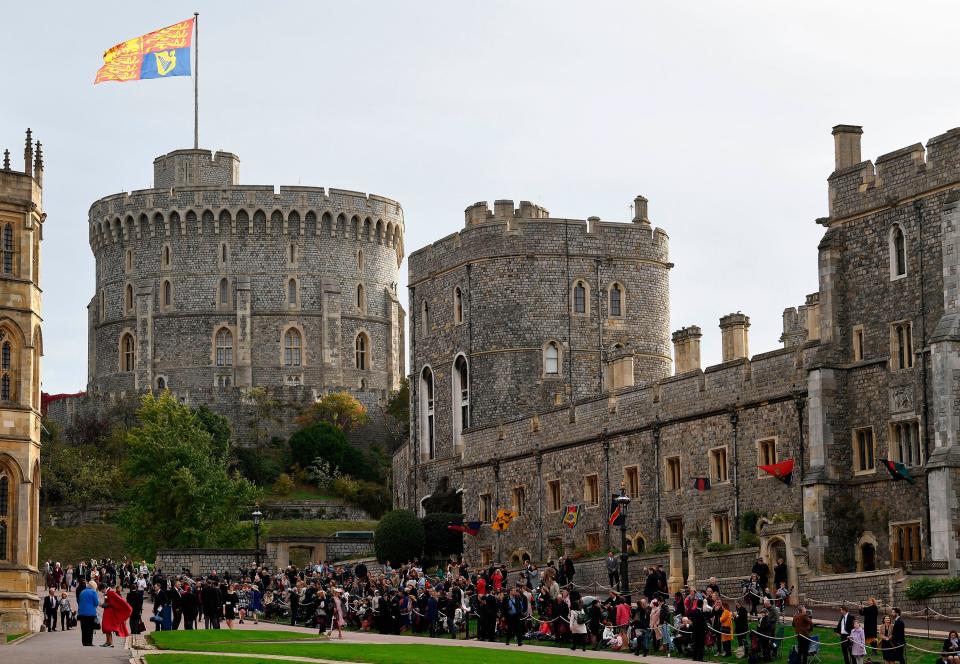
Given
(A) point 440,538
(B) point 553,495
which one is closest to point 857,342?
(B) point 553,495

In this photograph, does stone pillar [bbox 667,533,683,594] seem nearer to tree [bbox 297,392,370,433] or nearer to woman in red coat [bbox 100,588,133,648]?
woman in red coat [bbox 100,588,133,648]

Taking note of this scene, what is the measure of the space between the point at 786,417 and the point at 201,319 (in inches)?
2659

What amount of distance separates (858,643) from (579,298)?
1627 inches

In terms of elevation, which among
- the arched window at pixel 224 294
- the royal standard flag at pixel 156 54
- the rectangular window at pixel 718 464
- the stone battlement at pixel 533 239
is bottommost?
the rectangular window at pixel 718 464

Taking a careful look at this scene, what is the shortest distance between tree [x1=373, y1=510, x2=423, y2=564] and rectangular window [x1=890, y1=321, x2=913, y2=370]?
24.1 meters

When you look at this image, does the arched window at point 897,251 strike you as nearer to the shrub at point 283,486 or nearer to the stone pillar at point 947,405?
the stone pillar at point 947,405

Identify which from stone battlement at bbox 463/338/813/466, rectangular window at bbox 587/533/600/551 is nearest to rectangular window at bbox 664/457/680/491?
stone battlement at bbox 463/338/813/466

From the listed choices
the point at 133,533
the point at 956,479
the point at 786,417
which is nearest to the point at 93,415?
the point at 133,533

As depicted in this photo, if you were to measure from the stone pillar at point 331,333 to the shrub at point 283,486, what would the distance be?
52.0 ft

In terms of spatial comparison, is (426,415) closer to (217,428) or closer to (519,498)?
(519,498)

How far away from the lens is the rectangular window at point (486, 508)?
70188mm

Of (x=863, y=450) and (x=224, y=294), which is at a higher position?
(x=224, y=294)

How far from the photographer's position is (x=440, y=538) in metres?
71.7

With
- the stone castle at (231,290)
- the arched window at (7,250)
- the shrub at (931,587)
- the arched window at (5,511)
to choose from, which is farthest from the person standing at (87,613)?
the stone castle at (231,290)
